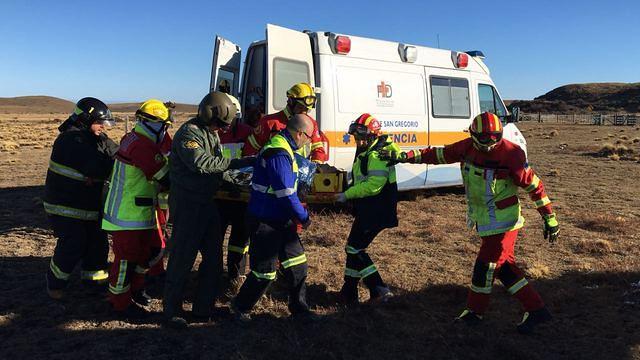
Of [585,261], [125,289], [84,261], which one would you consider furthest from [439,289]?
[84,261]

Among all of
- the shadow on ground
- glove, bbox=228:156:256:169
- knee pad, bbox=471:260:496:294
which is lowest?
the shadow on ground

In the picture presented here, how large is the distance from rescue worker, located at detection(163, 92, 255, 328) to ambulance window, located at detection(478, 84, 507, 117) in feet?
24.2

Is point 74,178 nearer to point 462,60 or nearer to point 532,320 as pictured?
point 532,320

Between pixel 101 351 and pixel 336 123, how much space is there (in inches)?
201

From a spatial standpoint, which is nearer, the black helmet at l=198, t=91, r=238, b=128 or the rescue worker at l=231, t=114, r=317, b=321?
the rescue worker at l=231, t=114, r=317, b=321

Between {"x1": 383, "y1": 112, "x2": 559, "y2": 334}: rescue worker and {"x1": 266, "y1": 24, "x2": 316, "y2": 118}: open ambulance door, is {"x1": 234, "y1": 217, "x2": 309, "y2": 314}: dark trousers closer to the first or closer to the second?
{"x1": 383, "y1": 112, "x2": 559, "y2": 334}: rescue worker

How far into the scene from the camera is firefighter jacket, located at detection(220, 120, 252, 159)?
5605 mm

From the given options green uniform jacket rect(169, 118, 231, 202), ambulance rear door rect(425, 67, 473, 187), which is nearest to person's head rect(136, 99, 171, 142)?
green uniform jacket rect(169, 118, 231, 202)

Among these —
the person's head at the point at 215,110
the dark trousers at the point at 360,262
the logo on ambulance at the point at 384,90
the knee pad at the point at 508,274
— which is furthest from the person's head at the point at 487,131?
the logo on ambulance at the point at 384,90

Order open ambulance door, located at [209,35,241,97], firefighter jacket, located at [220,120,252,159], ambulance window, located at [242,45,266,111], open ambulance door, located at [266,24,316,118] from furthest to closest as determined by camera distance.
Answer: open ambulance door, located at [209,35,241,97], ambulance window, located at [242,45,266,111], open ambulance door, located at [266,24,316,118], firefighter jacket, located at [220,120,252,159]

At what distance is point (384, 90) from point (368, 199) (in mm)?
4332

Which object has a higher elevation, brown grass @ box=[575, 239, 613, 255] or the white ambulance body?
the white ambulance body

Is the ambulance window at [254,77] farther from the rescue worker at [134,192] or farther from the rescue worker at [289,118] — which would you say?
the rescue worker at [134,192]

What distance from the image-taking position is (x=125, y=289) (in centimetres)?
439
